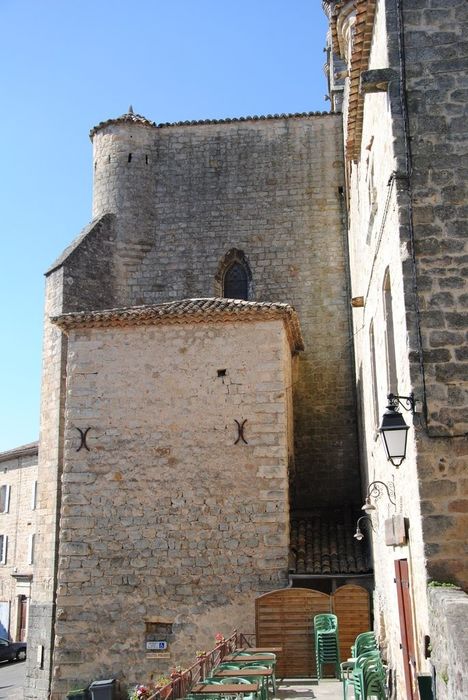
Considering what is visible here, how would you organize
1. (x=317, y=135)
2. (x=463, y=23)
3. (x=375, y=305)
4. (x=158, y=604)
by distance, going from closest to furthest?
(x=463, y=23) < (x=375, y=305) < (x=158, y=604) < (x=317, y=135)

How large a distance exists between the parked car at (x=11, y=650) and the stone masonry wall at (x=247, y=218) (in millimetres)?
15056

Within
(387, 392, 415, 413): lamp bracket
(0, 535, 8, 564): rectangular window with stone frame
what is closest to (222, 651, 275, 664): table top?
(387, 392, 415, 413): lamp bracket

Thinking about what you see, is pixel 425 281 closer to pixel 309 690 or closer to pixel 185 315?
pixel 309 690

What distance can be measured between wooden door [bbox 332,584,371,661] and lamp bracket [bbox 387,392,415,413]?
623 centimetres

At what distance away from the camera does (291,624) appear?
12.6m

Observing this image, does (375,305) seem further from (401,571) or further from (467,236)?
(401,571)

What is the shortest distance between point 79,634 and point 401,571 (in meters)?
7.08

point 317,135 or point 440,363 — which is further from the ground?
point 317,135

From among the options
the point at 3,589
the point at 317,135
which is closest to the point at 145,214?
the point at 317,135

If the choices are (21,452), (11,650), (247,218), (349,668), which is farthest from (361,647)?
(21,452)

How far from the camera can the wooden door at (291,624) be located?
12.4 metres

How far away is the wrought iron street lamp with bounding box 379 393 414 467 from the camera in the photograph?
281 inches

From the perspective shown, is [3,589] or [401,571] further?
[3,589]

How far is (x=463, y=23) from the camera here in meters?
7.97
